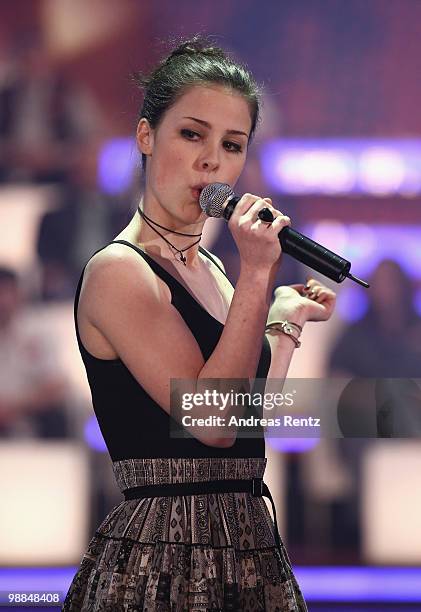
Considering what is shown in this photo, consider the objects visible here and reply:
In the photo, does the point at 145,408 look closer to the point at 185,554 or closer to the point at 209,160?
the point at 185,554

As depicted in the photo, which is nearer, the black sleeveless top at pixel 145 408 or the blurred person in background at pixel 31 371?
the black sleeveless top at pixel 145 408

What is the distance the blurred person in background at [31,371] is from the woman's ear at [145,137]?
146 cm

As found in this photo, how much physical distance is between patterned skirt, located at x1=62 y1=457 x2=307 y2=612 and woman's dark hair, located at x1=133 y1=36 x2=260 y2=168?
49cm

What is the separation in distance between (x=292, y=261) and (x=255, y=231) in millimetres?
1664

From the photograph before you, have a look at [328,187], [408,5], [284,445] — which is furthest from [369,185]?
[284,445]

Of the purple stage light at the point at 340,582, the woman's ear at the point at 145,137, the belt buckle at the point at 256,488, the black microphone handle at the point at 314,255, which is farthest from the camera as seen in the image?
the purple stage light at the point at 340,582

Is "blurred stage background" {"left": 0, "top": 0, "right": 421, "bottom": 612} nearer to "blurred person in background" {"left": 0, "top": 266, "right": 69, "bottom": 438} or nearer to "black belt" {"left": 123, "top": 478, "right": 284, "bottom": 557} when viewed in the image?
"blurred person in background" {"left": 0, "top": 266, "right": 69, "bottom": 438}

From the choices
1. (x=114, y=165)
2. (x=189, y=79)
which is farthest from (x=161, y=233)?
(x=114, y=165)

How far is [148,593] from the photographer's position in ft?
4.05

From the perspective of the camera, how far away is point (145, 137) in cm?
145

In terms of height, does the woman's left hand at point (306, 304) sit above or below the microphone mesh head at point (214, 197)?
below

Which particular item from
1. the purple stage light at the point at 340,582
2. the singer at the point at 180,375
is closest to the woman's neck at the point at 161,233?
the singer at the point at 180,375

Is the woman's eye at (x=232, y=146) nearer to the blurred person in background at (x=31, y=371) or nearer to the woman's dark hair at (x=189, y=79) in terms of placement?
the woman's dark hair at (x=189, y=79)

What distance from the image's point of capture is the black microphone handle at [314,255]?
47.3 inches
